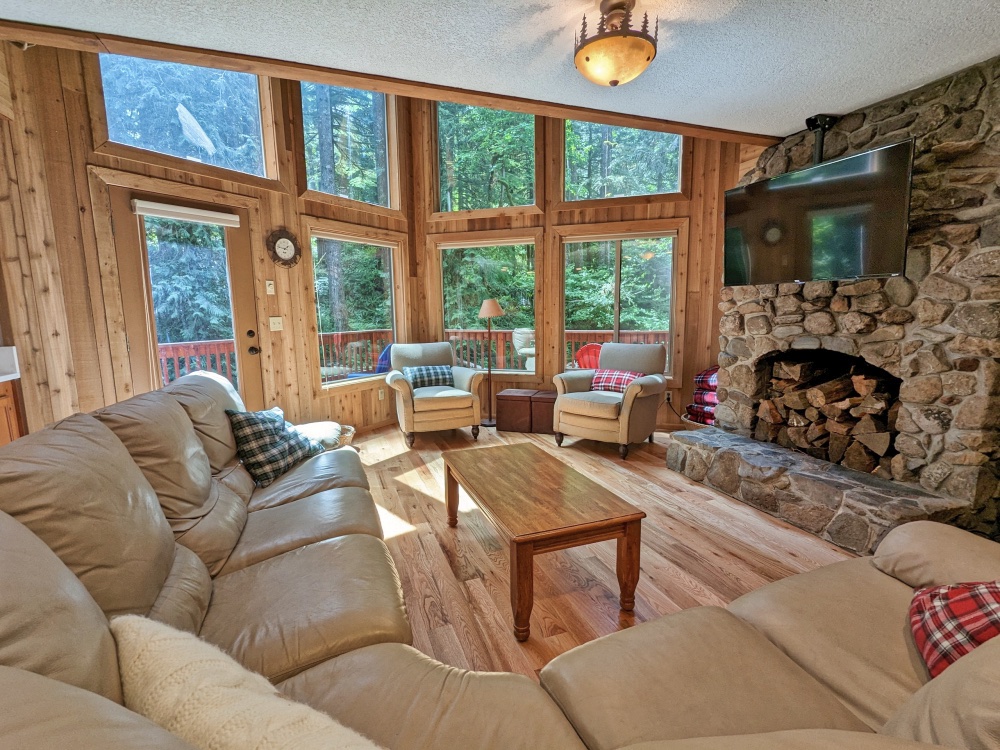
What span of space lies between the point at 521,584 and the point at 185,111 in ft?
13.0

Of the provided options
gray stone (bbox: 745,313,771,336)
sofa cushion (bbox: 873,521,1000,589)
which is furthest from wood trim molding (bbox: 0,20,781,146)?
sofa cushion (bbox: 873,521,1000,589)

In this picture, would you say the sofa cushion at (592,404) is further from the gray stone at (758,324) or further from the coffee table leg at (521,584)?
the coffee table leg at (521,584)

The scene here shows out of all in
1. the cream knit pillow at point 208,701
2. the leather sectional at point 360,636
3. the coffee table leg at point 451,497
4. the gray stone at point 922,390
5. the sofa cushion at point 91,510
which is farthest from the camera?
the coffee table leg at point 451,497

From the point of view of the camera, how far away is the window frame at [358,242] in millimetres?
4188

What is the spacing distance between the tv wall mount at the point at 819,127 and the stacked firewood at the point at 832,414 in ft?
4.34

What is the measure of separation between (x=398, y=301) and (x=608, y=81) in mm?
3600

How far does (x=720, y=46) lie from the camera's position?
2.03 meters

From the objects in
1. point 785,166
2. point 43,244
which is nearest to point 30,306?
point 43,244

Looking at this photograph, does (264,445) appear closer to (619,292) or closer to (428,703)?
(428,703)

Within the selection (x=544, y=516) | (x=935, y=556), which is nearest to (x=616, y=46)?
(x=544, y=516)

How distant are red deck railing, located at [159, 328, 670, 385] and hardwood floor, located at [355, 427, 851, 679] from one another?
1662 millimetres

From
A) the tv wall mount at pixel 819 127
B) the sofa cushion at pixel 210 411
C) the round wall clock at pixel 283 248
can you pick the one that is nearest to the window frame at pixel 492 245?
the round wall clock at pixel 283 248

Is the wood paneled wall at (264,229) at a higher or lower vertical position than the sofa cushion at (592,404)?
higher

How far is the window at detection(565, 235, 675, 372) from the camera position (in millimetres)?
4684
